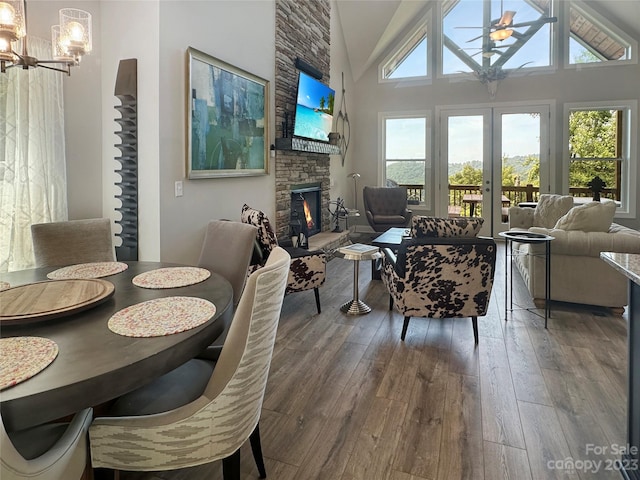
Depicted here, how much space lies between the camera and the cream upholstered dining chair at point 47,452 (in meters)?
0.90

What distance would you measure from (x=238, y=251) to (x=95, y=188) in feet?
5.17

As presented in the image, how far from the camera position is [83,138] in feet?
10.1

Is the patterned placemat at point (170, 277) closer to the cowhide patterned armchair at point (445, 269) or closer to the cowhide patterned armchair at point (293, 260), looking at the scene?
the cowhide patterned armchair at point (293, 260)

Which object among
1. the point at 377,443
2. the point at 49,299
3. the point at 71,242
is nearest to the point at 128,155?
the point at 71,242

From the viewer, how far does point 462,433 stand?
1.99 m

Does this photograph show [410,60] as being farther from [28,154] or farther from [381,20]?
[28,154]

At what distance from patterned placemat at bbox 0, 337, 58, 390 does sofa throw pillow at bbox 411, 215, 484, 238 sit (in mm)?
2313

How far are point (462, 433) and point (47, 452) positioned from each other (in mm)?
1729

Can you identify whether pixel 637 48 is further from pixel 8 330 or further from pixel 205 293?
pixel 8 330

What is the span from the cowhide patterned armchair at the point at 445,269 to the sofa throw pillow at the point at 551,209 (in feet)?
9.84

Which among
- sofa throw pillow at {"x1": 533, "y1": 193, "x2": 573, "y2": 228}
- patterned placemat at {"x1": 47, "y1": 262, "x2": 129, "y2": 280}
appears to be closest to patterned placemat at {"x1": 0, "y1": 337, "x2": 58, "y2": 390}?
patterned placemat at {"x1": 47, "y1": 262, "x2": 129, "y2": 280}

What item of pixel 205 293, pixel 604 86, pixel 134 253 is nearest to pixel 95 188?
pixel 134 253

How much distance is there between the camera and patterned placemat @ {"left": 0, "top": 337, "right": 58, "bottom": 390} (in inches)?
40.1

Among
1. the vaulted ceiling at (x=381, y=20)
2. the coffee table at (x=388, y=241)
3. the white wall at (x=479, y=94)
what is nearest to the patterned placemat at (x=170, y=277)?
the coffee table at (x=388, y=241)
